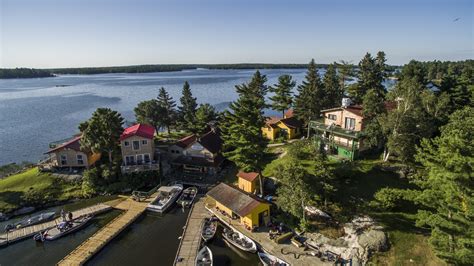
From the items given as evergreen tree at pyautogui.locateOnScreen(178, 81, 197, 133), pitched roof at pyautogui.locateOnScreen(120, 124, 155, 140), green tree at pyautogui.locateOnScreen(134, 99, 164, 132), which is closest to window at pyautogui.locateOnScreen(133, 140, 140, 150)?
pitched roof at pyautogui.locateOnScreen(120, 124, 155, 140)

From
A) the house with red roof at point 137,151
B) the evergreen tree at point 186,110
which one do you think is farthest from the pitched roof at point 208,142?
the evergreen tree at point 186,110

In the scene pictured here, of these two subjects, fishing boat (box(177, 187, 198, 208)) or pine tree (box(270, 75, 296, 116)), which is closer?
fishing boat (box(177, 187, 198, 208))

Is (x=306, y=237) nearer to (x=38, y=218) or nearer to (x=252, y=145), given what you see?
(x=252, y=145)

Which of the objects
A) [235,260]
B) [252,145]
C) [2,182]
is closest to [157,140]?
[2,182]

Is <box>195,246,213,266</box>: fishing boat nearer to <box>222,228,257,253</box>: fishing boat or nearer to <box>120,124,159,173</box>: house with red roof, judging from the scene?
<box>222,228,257,253</box>: fishing boat

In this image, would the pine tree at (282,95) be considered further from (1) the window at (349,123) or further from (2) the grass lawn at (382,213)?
(2) the grass lawn at (382,213)

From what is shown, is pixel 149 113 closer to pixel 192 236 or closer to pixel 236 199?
pixel 236 199
